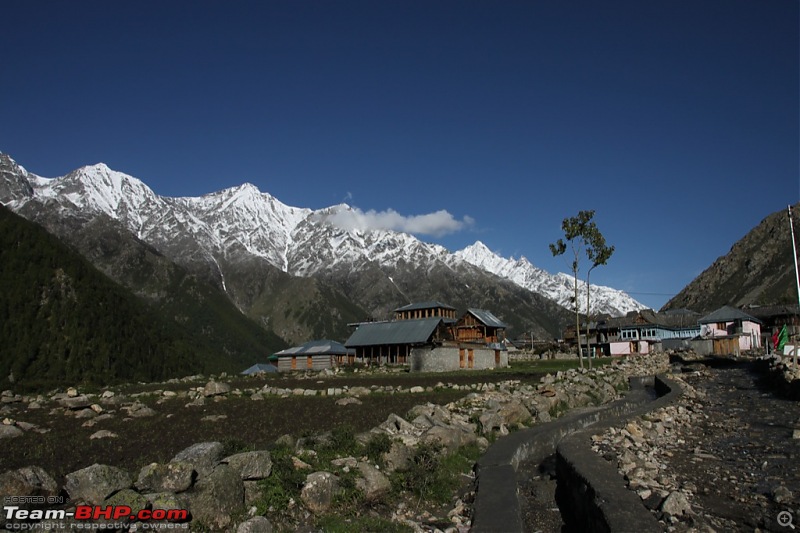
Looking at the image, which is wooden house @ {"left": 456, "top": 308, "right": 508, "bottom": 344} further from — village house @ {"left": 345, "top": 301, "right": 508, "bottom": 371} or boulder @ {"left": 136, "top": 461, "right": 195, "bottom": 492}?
boulder @ {"left": 136, "top": 461, "right": 195, "bottom": 492}

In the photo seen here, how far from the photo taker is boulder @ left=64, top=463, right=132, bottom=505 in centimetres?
785

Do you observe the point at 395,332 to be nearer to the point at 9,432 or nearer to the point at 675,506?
the point at 9,432

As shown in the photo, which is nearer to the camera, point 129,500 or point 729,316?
point 129,500

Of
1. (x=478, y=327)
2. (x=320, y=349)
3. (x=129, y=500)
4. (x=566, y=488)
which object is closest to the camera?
(x=129, y=500)

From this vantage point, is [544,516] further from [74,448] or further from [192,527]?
[74,448]

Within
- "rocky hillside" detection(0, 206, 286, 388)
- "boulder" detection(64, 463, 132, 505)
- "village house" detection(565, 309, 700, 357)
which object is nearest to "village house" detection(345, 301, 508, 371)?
"village house" detection(565, 309, 700, 357)

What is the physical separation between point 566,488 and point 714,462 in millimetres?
4864

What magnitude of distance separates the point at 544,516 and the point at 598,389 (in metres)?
21.8

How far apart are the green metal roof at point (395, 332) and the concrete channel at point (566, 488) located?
54.5 metres

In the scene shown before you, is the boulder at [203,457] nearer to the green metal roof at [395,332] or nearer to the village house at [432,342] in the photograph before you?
the village house at [432,342]

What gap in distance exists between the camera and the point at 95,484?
26.2 ft

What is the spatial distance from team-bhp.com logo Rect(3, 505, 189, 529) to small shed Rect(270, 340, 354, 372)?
76719mm

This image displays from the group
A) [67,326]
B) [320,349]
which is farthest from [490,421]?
[67,326]

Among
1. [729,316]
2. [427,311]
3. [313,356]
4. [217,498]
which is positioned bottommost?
[313,356]
